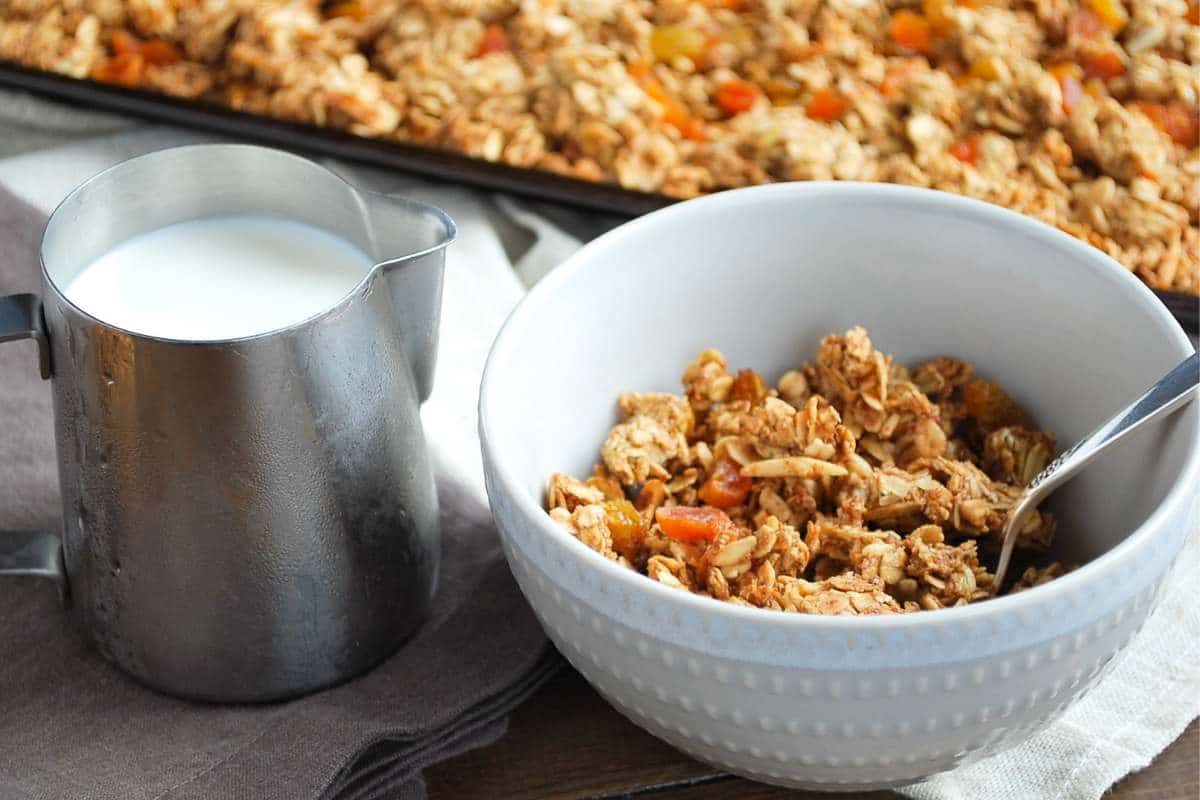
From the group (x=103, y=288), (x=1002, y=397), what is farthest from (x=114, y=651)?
(x=1002, y=397)

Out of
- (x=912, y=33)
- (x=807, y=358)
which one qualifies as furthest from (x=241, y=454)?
(x=912, y=33)

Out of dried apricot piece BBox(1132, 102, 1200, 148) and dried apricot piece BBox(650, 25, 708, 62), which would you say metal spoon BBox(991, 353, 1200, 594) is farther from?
dried apricot piece BBox(650, 25, 708, 62)

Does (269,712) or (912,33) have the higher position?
(912,33)

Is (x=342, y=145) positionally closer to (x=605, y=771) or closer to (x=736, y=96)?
(x=736, y=96)

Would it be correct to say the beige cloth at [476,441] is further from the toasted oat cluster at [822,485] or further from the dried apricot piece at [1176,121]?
the dried apricot piece at [1176,121]

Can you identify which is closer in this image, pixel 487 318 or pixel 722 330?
pixel 722 330

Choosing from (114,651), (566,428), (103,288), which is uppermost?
(103,288)

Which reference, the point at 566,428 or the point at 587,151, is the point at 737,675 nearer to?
the point at 566,428
